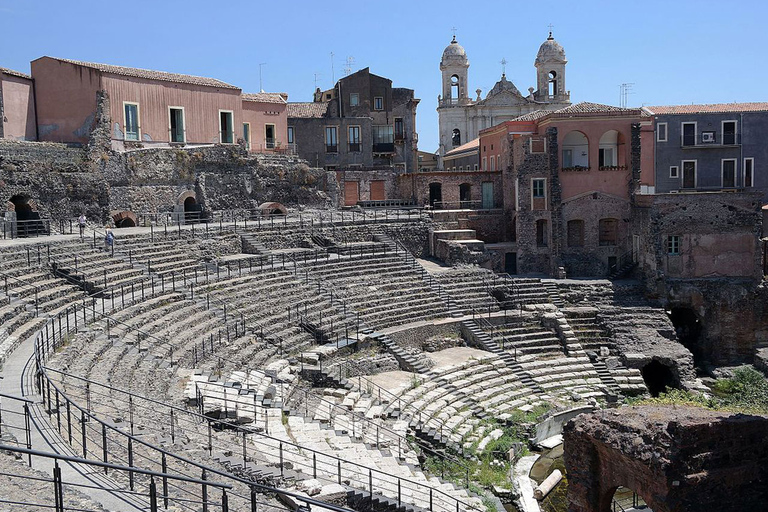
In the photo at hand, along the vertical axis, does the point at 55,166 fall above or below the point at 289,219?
above

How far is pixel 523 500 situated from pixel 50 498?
1212cm

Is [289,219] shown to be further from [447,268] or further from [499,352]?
[499,352]

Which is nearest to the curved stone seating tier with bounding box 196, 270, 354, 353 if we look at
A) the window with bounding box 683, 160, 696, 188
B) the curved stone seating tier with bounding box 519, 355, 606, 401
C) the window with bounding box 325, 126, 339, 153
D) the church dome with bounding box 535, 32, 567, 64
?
the curved stone seating tier with bounding box 519, 355, 606, 401

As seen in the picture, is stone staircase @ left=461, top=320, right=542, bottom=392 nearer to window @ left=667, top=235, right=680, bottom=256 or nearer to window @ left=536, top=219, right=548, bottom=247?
window @ left=536, top=219, right=548, bottom=247

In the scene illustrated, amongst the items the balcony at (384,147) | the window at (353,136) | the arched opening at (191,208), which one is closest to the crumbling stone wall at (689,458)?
the arched opening at (191,208)

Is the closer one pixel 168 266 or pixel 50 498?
pixel 50 498

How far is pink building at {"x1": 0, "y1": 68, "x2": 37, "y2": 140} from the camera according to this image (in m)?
30.4

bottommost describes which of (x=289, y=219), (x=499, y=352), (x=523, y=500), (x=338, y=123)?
(x=523, y=500)

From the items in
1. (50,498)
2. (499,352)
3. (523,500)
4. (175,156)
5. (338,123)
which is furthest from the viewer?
(338,123)

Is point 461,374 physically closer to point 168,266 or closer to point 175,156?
point 168,266

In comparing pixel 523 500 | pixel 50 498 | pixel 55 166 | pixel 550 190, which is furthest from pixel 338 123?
pixel 50 498

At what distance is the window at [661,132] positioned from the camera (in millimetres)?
34344

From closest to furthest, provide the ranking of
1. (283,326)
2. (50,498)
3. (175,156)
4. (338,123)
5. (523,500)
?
(50,498) < (523,500) < (283,326) < (175,156) < (338,123)

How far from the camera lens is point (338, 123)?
4494cm
